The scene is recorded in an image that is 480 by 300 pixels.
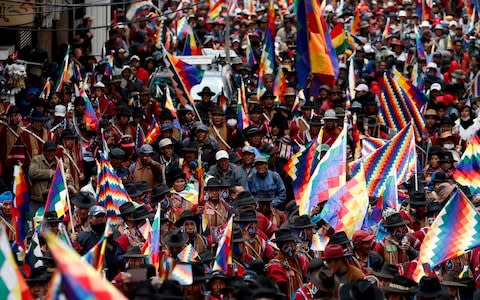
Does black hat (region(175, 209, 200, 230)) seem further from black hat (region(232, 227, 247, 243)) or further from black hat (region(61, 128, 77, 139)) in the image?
black hat (region(61, 128, 77, 139))

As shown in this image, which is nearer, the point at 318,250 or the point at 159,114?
the point at 318,250

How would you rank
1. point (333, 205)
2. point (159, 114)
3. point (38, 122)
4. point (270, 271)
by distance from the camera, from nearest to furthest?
point (270, 271), point (333, 205), point (38, 122), point (159, 114)

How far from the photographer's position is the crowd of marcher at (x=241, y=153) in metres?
15.7

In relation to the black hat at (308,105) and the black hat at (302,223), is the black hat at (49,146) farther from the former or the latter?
the black hat at (302,223)

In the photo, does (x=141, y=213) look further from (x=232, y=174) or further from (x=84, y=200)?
(x=232, y=174)

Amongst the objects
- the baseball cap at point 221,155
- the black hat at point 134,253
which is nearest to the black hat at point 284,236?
the black hat at point 134,253

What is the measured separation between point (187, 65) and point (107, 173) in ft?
19.9

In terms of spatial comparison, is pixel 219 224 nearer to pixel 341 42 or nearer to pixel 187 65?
pixel 187 65

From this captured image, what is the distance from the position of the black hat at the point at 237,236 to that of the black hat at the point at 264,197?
2175mm

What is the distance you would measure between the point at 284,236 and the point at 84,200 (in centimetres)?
254

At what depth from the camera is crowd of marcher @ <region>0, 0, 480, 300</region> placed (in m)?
15.7

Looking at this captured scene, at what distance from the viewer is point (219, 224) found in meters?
18.9

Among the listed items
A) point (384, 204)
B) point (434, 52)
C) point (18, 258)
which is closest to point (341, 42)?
point (434, 52)

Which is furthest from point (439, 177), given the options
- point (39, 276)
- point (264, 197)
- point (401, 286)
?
point (39, 276)
